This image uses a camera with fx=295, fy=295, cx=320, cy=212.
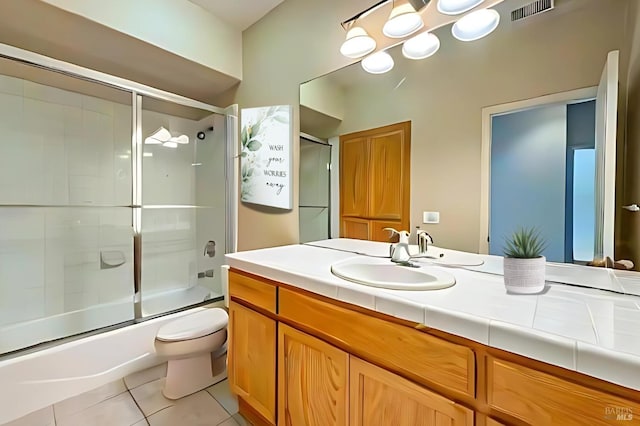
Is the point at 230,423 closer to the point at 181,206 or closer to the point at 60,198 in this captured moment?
the point at 181,206

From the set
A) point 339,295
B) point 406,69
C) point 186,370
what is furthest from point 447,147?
point 186,370

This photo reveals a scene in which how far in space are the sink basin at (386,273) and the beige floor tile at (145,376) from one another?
5.23 ft

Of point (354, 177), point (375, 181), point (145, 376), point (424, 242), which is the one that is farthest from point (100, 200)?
point (424, 242)

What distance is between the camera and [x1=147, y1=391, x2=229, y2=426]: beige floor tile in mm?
1566

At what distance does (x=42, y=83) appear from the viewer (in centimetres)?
228

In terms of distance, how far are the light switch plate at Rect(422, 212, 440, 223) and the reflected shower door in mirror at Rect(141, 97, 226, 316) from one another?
192 cm

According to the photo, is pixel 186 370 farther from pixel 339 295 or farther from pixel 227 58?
pixel 227 58

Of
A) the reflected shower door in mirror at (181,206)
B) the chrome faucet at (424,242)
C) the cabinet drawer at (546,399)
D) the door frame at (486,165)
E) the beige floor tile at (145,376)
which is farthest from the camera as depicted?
the reflected shower door in mirror at (181,206)

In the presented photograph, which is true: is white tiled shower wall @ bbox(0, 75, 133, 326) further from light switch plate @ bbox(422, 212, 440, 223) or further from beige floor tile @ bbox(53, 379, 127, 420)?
light switch plate @ bbox(422, 212, 440, 223)

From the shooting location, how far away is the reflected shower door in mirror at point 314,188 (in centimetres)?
196

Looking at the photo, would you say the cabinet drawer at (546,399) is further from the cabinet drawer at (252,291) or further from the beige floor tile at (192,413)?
the beige floor tile at (192,413)

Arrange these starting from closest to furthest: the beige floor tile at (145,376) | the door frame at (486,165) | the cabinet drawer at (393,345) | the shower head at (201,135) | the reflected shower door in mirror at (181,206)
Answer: the cabinet drawer at (393,345), the door frame at (486,165), the beige floor tile at (145,376), the reflected shower door in mirror at (181,206), the shower head at (201,135)

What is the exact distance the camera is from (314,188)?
6.72ft

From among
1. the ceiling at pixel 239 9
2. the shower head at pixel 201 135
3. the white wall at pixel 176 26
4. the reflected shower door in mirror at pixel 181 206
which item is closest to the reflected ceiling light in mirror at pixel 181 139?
the reflected shower door in mirror at pixel 181 206
